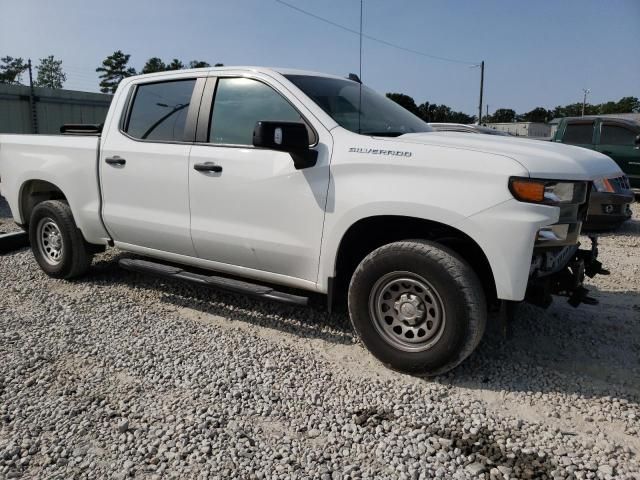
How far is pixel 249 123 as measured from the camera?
3.92 metres

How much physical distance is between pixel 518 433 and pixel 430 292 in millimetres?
897

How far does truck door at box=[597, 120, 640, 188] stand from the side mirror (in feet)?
28.7

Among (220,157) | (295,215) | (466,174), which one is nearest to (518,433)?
(466,174)

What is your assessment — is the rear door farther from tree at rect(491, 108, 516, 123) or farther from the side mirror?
tree at rect(491, 108, 516, 123)

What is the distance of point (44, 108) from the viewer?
17.1 m

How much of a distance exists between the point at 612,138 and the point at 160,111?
29.9 ft

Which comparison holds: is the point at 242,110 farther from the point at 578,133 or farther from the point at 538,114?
the point at 538,114

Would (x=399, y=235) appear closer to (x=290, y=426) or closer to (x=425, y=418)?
(x=425, y=418)

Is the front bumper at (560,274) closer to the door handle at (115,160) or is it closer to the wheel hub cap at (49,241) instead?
the door handle at (115,160)

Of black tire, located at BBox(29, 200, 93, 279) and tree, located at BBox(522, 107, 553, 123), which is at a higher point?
tree, located at BBox(522, 107, 553, 123)

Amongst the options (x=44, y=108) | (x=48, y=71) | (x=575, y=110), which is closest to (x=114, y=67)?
(x=48, y=71)

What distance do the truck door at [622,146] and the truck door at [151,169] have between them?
876cm

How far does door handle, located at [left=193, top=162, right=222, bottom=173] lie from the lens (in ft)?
12.9

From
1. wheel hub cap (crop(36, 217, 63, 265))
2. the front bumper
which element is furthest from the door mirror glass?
wheel hub cap (crop(36, 217, 63, 265))
